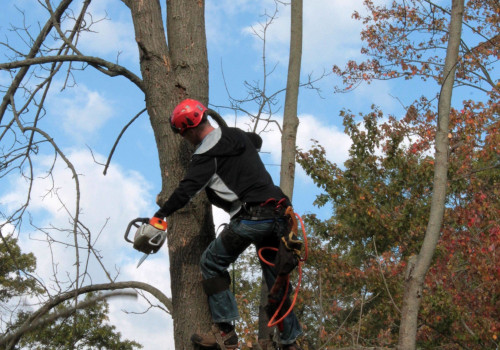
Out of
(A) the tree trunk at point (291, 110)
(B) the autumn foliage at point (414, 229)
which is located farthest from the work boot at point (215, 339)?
(B) the autumn foliage at point (414, 229)

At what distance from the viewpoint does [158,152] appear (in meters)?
4.03

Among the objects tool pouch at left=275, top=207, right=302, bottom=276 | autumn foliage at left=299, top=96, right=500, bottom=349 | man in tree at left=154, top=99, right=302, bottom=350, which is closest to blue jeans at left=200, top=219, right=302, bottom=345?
man in tree at left=154, top=99, right=302, bottom=350

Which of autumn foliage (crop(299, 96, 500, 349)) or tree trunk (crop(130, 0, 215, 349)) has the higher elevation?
autumn foliage (crop(299, 96, 500, 349))

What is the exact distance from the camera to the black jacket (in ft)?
12.0

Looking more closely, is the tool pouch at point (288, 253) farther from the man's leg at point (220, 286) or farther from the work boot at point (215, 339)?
the work boot at point (215, 339)

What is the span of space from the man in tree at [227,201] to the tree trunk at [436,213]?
1.48 metres

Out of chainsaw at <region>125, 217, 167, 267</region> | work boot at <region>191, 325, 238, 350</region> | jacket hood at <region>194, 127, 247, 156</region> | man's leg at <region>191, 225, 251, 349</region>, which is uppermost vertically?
jacket hood at <region>194, 127, 247, 156</region>

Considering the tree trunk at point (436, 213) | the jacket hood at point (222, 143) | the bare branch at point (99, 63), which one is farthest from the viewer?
the tree trunk at point (436, 213)

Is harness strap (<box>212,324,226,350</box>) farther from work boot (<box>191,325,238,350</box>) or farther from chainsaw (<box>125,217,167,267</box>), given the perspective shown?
chainsaw (<box>125,217,167,267</box>)

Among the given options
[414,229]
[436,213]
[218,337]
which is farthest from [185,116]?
[414,229]

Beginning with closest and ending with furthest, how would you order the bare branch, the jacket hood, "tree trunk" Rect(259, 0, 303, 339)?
the jacket hood → the bare branch → "tree trunk" Rect(259, 0, 303, 339)

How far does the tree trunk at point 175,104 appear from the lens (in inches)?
142

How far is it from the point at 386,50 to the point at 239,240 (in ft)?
41.1

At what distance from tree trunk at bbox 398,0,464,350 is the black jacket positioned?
1829 millimetres
